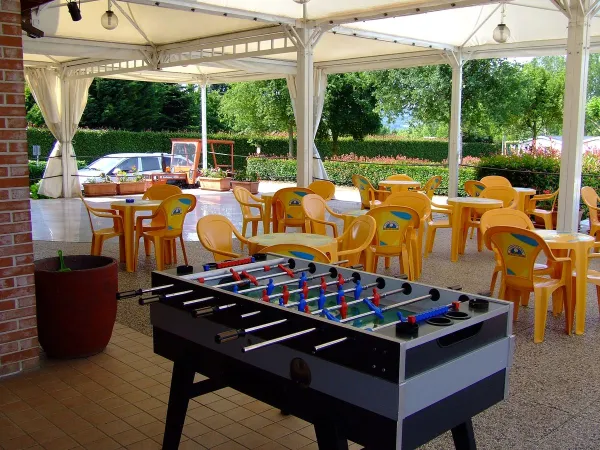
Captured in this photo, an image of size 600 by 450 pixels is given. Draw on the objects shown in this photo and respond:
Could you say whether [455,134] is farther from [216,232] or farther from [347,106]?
[347,106]

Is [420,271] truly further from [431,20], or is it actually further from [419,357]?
[419,357]

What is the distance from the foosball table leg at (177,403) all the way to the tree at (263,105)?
1857 centimetres

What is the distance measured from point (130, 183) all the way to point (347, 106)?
9.28 meters

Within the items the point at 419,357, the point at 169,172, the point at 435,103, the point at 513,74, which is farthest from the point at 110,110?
the point at 419,357

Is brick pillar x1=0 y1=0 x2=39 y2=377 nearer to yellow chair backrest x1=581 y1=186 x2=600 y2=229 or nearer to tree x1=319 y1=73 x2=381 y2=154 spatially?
yellow chair backrest x1=581 y1=186 x2=600 y2=229

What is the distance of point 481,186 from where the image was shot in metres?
10.1

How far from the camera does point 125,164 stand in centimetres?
1859

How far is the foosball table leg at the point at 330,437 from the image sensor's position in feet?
7.37

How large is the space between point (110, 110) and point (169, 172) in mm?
11867

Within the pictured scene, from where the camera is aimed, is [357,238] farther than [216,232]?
Yes

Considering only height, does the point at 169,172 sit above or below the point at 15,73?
below

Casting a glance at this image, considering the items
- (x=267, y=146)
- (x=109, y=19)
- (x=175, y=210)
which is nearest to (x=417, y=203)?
(x=175, y=210)

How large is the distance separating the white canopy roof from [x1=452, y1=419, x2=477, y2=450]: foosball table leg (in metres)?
5.81

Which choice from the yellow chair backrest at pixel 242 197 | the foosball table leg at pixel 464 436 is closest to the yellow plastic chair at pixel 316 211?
the yellow chair backrest at pixel 242 197
